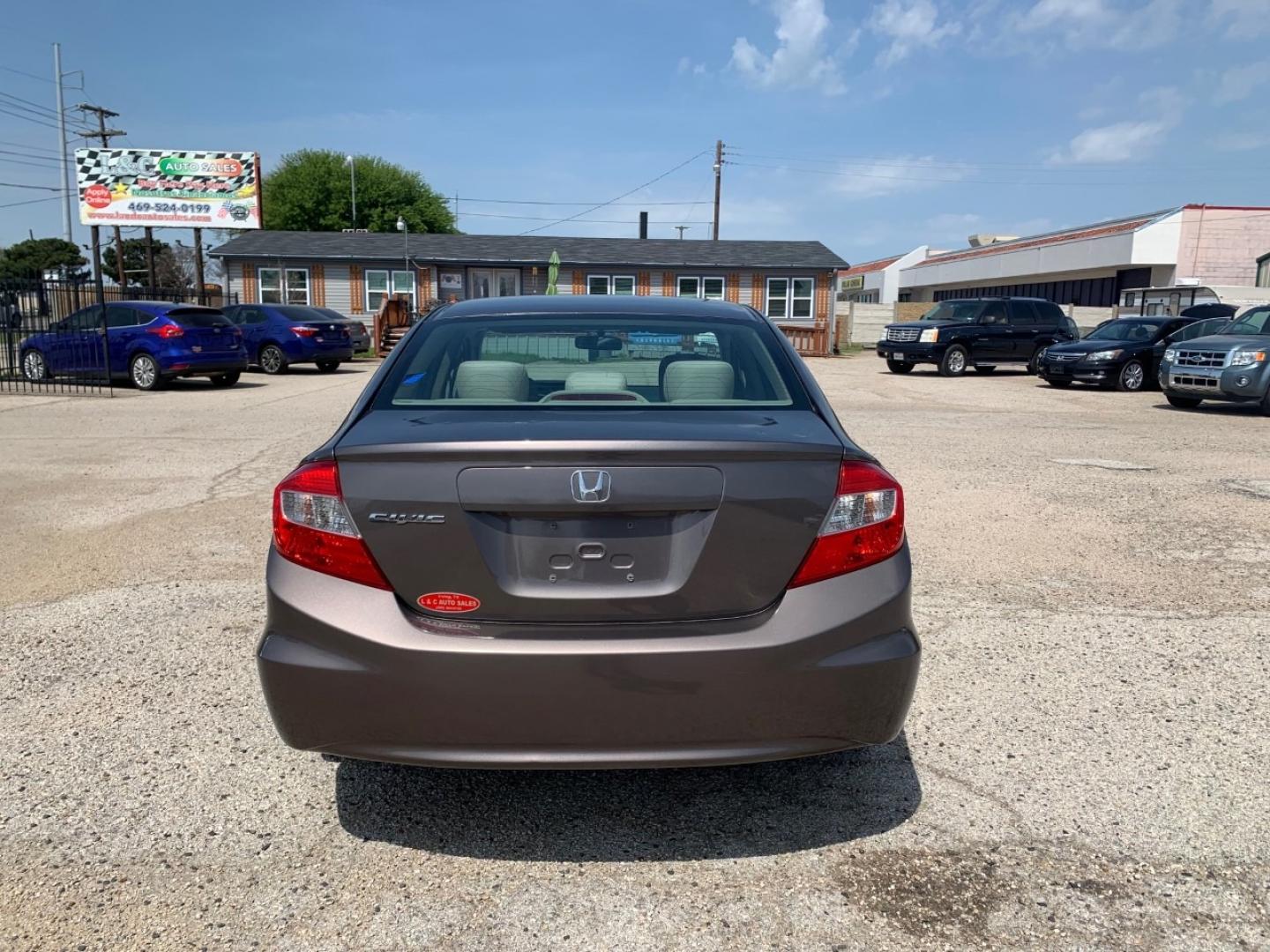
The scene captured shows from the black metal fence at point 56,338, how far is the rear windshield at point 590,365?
15690 millimetres

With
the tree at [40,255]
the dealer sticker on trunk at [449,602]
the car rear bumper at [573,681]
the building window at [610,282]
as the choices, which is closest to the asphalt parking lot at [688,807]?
the car rear bumper at [573,681]

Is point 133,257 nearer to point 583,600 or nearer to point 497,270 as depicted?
point 497,270

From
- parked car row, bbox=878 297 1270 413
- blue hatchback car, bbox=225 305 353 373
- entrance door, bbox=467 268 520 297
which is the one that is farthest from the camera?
entrance door, bbox=467 268 520 297

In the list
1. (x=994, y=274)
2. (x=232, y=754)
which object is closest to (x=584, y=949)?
(x=232, y=754)

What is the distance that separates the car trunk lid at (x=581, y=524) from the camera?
2.54 meters

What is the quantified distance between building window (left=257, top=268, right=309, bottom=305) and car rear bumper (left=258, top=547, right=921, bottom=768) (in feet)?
120

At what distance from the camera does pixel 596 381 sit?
3.59 metres

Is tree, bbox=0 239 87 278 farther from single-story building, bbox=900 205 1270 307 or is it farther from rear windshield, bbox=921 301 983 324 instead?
rear windshield, bbox=921 301 983 324

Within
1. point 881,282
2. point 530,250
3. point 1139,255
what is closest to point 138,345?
point 530,250

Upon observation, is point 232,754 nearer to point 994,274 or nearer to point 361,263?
point 361,263

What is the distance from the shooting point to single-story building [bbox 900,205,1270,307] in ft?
139

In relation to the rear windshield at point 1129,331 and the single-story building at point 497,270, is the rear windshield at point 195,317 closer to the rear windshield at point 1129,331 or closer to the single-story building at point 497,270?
the rear windshield at point 1129,331

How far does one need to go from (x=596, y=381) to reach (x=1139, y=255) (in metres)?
45.8

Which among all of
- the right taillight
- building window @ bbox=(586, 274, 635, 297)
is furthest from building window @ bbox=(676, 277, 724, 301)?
the right taillight
